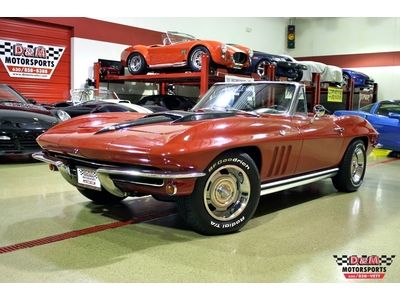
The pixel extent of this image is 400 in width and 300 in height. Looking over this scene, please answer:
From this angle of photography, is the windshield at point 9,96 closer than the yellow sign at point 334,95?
Yes

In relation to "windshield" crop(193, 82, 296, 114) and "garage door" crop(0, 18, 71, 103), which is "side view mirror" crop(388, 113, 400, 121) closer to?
"windshield" crop(193, 82, 296, 114)

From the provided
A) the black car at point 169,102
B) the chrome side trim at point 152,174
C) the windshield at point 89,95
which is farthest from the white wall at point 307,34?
the chrome side trim at point 152,174

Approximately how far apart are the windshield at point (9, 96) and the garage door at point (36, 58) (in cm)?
335

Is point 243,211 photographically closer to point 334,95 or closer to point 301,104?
point 301,104

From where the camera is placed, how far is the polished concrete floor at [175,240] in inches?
94.1

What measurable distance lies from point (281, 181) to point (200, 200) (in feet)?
3.29

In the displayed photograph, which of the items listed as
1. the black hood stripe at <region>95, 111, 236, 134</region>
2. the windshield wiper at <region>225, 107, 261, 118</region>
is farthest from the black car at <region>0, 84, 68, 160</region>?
the windshield wiper at <region>225, 107, 261, 118</region>

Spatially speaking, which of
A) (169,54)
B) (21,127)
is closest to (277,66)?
(169,54)

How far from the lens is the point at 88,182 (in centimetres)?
307

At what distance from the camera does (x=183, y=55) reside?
30.2 ft

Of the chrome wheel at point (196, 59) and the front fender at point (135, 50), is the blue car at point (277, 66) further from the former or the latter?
the front fender at point (135, 50)
